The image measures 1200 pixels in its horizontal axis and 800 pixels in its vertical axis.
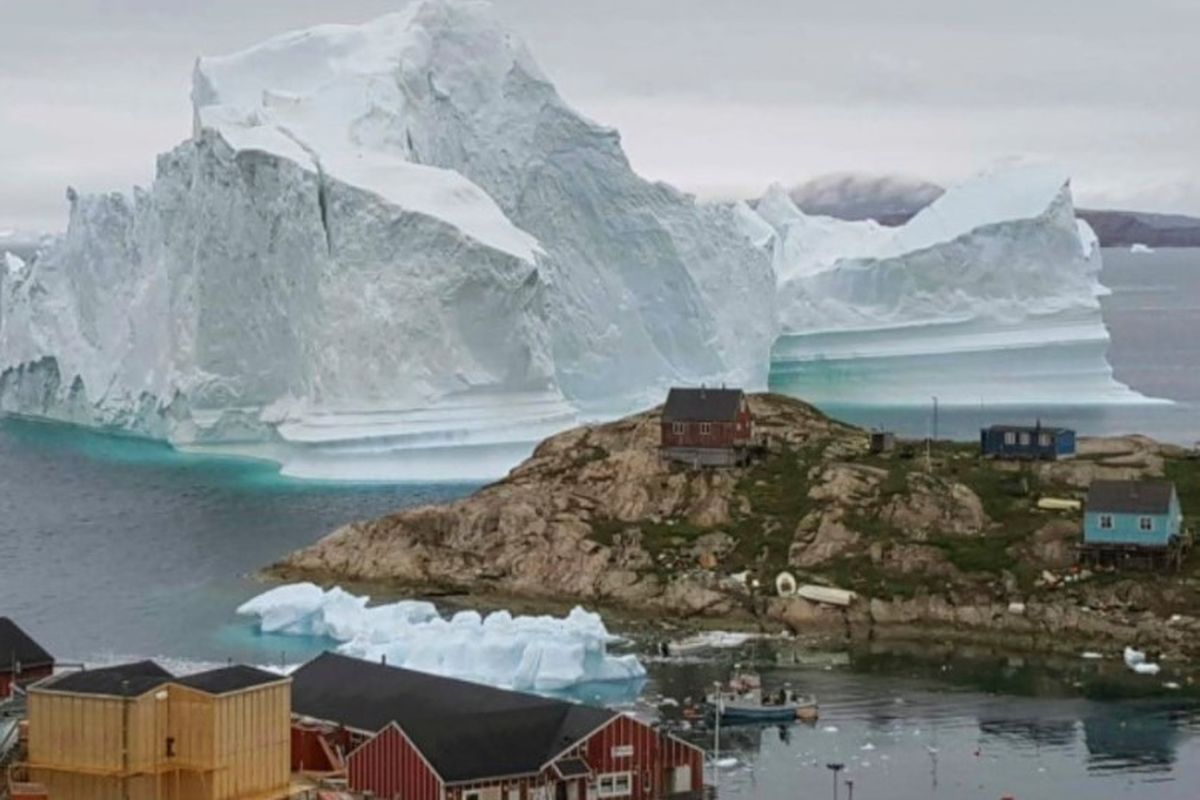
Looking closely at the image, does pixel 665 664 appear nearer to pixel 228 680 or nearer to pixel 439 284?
pixel 228 680

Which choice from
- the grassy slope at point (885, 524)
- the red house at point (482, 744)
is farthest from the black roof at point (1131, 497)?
the red house at point (482, 744)

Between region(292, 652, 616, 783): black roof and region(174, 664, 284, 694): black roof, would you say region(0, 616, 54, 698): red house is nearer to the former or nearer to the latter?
region(292, 652, 616, 783): black roof

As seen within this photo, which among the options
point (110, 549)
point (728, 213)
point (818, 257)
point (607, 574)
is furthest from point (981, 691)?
point (818, 257)

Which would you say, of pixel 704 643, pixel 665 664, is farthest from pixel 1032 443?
pixel 665 664

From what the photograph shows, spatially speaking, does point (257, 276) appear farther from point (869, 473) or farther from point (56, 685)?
point (56, 685)

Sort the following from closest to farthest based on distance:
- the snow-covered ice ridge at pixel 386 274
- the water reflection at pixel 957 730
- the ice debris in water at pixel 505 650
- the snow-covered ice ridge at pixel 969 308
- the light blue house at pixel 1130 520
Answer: the water reflection at pixel 957 730 < the ice debris in water at pixel 505 650 < the light blue house at pixel 1130 520 < the snow-covered ice ridge at pixel 386 274 < the snow-covered ice ridge at pixel 969 308

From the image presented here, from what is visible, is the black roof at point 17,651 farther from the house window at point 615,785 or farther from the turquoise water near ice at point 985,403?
the turquoise water near ice at point 985,403

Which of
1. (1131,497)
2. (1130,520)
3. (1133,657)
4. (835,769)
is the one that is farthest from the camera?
(1131,497)
